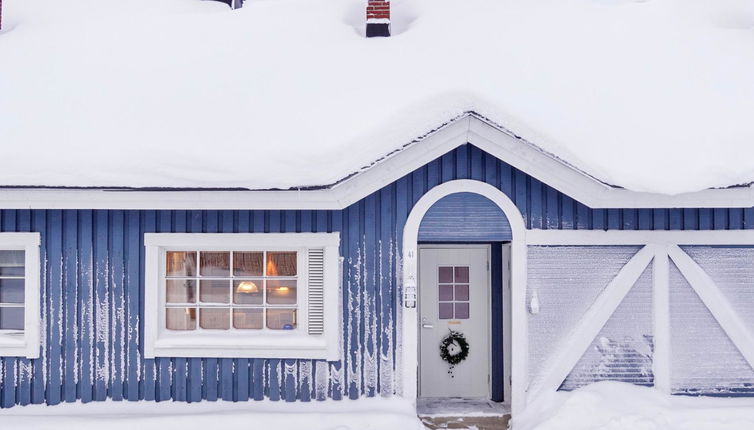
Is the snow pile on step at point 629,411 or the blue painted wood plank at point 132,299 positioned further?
the blue painted wood plank at point 132,299

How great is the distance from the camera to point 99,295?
7117 mm

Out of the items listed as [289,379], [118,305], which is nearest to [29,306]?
[118,305]

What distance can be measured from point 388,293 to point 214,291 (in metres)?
2.02

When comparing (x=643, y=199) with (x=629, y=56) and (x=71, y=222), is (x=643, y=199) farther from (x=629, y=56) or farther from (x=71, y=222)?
(x=71, y=222)

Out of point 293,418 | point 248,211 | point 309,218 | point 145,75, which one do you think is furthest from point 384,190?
point 145,75

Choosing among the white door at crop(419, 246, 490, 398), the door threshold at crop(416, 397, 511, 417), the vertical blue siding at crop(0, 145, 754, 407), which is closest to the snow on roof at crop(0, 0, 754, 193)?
the vertical blue siding at crop(0, 145, 754, 407)

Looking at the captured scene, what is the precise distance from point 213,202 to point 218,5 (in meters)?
7.52

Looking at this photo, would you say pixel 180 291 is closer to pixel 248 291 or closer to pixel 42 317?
pixel 248 291

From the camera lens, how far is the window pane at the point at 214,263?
7.33 meters

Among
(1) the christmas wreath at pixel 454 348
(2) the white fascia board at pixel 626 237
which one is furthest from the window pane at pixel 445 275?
(2) the white fascia board at pixel 626 237

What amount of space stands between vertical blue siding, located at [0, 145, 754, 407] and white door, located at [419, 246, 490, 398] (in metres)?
1.09

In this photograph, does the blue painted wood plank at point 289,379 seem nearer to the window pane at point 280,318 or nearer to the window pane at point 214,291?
the window pane at point 280,318

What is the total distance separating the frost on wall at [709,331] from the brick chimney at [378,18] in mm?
5475

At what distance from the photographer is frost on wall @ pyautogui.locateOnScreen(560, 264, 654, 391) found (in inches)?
281
